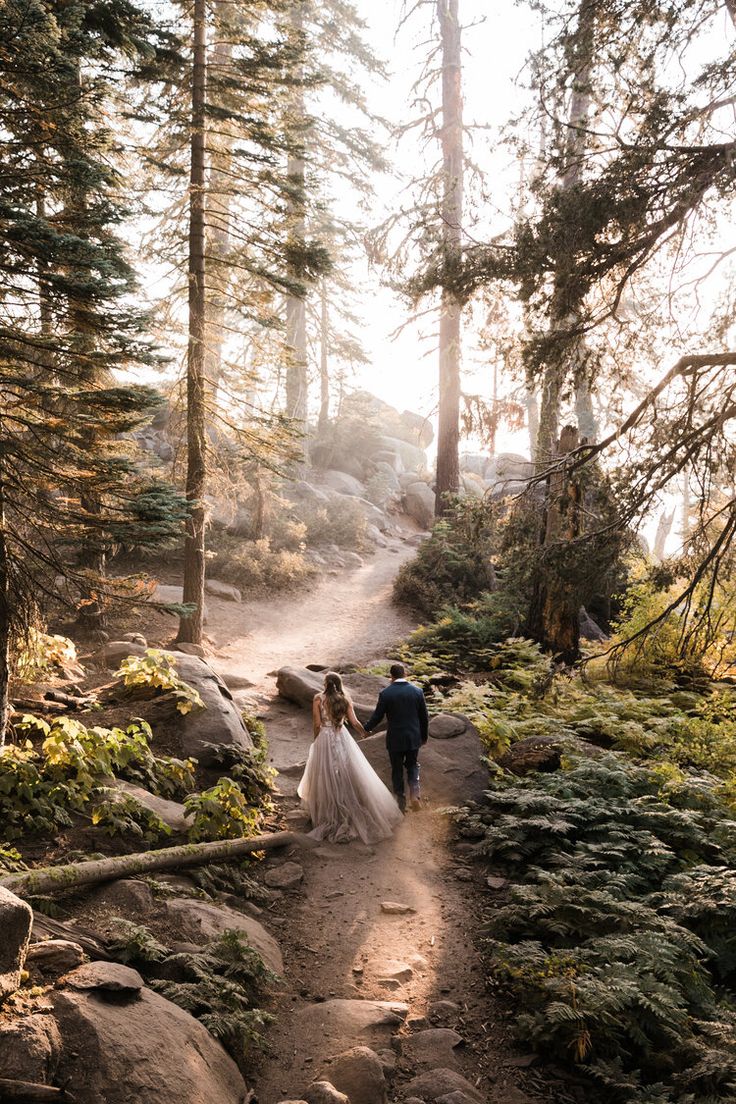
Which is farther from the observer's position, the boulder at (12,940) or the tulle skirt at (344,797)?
the tulle skirt at (344,797)

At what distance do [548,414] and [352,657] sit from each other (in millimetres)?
Result: 6353

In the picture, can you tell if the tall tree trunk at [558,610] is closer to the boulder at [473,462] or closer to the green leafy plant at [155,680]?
the green leafy plant at [155,680]

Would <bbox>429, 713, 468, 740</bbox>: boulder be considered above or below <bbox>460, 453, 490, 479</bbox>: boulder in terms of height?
below

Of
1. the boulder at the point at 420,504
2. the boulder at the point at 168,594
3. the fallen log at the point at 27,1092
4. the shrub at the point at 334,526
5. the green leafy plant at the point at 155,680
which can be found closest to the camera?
the fallen log at the point at 27,1092

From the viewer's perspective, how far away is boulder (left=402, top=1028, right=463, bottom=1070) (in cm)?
450

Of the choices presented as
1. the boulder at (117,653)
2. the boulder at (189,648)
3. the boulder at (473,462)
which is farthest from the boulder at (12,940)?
the boulder at (473,462)

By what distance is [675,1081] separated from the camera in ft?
13.5

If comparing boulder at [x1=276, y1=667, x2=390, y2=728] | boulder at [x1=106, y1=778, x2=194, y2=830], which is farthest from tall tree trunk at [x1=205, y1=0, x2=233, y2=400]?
boulder at [x1=106, y1=778, x2=194, y2=830]

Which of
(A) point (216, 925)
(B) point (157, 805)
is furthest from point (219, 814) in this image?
(A) point (216, 925)

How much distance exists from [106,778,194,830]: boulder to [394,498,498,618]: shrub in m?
11.1

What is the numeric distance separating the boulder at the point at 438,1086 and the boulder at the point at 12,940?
7.66 feet

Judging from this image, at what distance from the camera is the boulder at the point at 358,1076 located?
13.1ft

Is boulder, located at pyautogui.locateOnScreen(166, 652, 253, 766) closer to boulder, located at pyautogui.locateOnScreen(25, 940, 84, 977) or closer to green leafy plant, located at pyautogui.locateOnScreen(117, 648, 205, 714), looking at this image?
green leafy plant, located at pyautogui.locateOnScreen(117, 648, 205, 714)

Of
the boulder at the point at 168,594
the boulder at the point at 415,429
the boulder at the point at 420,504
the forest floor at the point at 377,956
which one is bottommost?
the forest floor at the point at 377,956
